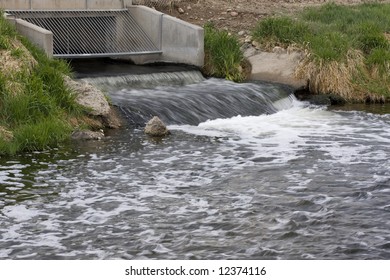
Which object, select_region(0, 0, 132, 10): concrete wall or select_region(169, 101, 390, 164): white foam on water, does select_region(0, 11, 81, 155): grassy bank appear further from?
select_region(0, 0, 132, 10): concrete wall

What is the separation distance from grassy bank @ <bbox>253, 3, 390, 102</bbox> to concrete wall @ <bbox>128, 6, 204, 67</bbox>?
162 cm

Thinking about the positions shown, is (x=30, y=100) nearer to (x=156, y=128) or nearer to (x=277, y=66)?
(x=156, y=128)

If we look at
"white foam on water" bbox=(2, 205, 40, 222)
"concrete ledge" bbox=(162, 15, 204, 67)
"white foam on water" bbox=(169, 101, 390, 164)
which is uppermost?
"concrete ledge" bbox=(162, 15, 204, 67)

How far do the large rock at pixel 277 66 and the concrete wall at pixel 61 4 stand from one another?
3422 mm

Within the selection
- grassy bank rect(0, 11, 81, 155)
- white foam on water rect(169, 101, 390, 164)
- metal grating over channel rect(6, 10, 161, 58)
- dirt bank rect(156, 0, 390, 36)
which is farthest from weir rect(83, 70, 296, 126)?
dirt bank rect(156, 0, 390, 36)

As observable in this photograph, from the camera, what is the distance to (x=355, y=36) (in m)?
20.0

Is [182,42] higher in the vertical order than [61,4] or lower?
lower

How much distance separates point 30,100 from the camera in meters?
14.3

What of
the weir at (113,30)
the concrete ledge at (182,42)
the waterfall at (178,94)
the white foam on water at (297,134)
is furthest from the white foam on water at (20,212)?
the concrete ledge at (182,42)

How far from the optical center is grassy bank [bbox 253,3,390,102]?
1866cm

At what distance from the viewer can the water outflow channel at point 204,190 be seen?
944cm

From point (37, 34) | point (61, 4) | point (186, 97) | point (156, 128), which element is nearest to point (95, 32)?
point (61, 4)

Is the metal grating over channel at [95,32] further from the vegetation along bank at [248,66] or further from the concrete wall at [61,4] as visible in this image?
the vegetation along bank at [248,66]

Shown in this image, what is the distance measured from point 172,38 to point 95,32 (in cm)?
200
